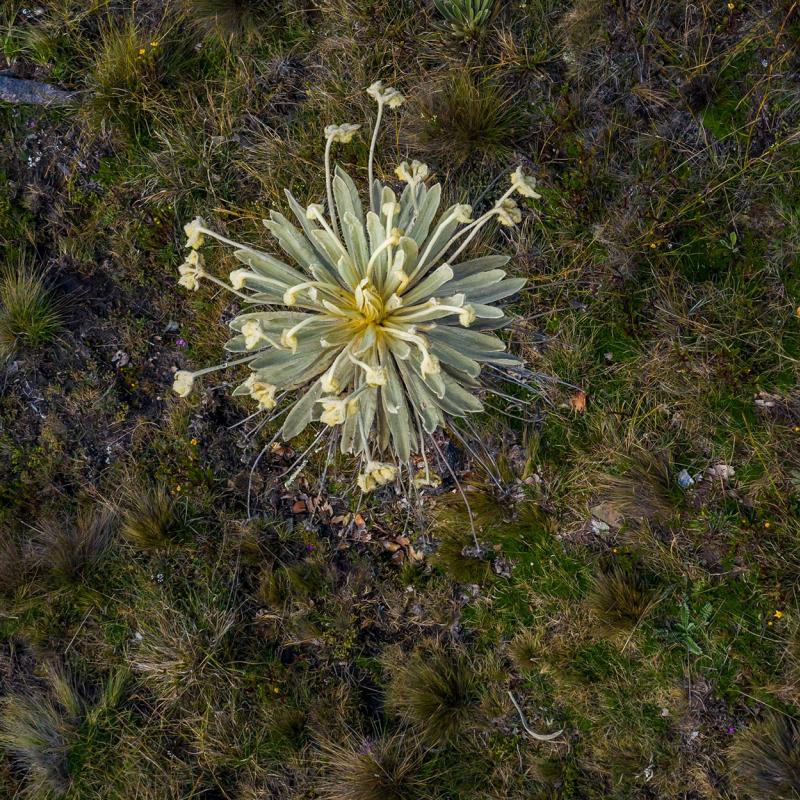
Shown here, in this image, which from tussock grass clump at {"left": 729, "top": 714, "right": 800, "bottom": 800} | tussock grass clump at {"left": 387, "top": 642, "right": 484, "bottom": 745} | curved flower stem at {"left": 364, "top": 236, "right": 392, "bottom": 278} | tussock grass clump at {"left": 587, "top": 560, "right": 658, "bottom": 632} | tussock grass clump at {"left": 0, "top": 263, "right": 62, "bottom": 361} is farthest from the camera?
tussock grass clump at {"left": 0, "top": 263, "right": 62, "bottom": 361}

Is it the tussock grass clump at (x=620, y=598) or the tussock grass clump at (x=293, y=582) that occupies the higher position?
the tussock grass clump at (x=620, y=598)

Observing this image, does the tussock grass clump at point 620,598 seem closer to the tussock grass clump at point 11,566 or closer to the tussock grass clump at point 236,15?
the tussock grass clump at point 11,566

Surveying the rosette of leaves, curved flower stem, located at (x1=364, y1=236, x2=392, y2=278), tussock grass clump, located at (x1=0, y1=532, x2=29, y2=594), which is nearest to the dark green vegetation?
tussock grass clump, located at (x1=0, y1=532, x2=29, y2=594)

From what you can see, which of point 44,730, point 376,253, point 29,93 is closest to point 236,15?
point 29,93

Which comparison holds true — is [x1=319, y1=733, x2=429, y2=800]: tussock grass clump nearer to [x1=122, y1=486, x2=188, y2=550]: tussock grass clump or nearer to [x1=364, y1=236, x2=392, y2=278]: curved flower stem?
[x1=122, y1=486, x2=188, y2=550]: tussock grass clump

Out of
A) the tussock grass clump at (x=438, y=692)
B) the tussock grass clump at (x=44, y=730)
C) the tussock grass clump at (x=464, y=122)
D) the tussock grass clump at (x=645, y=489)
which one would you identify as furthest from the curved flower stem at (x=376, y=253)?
the tussock grass clump at (x=44, y=730)

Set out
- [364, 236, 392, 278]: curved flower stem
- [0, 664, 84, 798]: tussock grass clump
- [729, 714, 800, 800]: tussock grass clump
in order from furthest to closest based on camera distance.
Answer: [0, 664, 84, 798]: tussock grass clump → [729, 714, 800, 800]: tussock grass clump → [364, 236, 392, 278]: curved flower stem

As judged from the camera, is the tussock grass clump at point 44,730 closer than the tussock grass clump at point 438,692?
No
